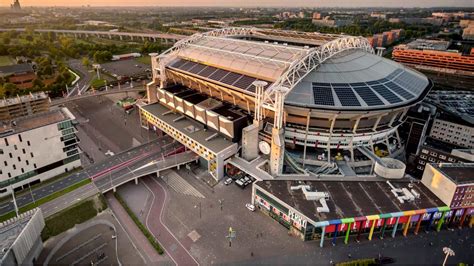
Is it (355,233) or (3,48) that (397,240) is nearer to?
(355,233)

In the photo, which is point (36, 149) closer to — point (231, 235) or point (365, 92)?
point (231, 235)

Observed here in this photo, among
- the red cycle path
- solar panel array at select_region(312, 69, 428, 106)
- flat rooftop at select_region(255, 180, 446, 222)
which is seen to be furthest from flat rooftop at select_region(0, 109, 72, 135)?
solar panel array at select_region(312, 69, 428, 106)

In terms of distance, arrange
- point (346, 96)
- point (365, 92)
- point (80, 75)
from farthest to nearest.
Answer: point (80, 75) < point (365, 92) < point (346, 96)

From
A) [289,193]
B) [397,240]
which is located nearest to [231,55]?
[289,193]

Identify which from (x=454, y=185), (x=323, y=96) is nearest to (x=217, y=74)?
(x=323, y=96)

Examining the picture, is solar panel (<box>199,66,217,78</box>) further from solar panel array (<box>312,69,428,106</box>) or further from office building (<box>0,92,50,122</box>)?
office building (<box>0,92,50,122</box>)
